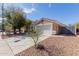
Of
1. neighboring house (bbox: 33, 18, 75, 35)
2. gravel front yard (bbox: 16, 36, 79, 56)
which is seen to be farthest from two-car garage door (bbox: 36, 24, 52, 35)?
gravel front yard (bbox: 16, 36, 79, 56)

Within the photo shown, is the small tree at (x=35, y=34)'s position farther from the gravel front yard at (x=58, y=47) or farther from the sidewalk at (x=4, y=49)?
the sidewalk at (x=4, y=49)

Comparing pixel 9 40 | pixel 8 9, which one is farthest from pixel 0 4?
pixel 9 40

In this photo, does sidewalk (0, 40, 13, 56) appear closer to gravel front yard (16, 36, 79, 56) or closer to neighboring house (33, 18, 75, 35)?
gravel front yard (16, 36, 79, 56)

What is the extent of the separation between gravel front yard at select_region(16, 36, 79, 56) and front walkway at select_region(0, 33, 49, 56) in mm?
73

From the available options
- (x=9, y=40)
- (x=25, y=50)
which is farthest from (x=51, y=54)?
(x=9, y=40)

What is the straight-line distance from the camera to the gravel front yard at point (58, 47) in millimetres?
4867

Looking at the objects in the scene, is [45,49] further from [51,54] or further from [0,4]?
[0,4]

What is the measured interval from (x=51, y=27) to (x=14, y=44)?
0.70m

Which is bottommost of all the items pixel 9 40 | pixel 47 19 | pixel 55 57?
pixel 55 57

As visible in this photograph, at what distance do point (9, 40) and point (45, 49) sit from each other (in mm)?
641

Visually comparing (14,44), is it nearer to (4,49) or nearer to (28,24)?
(4,49)

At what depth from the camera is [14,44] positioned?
491cm

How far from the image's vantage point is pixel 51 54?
16.0ft

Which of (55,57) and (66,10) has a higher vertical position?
(66,10)
